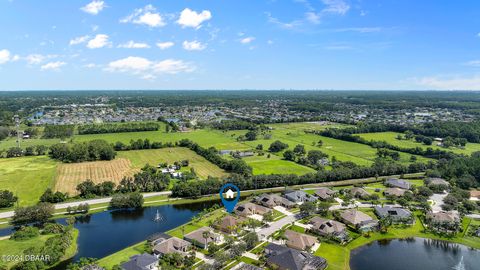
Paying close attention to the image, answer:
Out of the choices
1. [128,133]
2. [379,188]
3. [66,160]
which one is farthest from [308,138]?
[66,160]

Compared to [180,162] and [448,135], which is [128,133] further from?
[448,135]

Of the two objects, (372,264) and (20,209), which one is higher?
(20,209)

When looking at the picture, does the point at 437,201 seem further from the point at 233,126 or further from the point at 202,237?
the point at 233,126

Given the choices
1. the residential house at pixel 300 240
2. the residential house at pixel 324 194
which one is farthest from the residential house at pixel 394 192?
the residential house at pixel 300 240

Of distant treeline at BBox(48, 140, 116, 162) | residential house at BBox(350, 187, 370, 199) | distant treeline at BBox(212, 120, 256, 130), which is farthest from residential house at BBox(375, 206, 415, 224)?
distant treeline at BBox(212, 120, 256, 130)

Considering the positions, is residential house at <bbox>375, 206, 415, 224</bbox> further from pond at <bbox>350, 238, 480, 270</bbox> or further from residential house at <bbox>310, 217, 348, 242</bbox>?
residential house at <bbox>310, 217, 348, 242</bbox>

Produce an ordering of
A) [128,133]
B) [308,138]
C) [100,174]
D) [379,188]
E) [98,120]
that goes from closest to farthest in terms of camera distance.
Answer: [379,188]
[100,174]
[308,138]
[128,133]
[98,120]

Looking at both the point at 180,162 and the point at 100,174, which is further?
the point at 180,162
